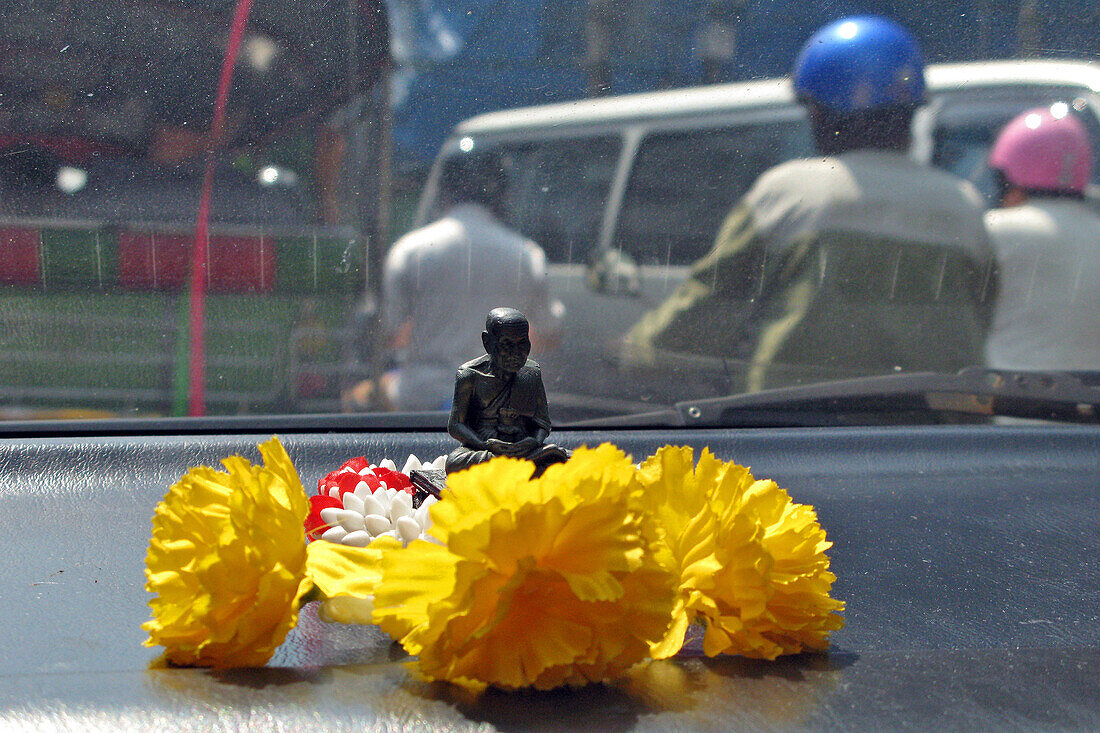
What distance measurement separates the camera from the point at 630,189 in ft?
6.41

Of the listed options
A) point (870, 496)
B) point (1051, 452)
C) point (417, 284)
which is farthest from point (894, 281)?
point (417, 284)

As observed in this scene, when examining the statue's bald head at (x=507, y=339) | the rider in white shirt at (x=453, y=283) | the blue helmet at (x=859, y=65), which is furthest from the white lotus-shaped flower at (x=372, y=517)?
the blue helmet at (x=859, y=65)

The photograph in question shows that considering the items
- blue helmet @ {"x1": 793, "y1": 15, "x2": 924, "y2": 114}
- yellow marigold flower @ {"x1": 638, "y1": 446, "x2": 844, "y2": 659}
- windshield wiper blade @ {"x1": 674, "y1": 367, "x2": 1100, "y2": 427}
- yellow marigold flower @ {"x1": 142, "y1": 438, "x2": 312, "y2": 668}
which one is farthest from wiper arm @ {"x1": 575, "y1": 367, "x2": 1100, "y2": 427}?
yellow marigold flower @ {"x1": 142, "y1": 438, "x2": 312, "y2": 668}

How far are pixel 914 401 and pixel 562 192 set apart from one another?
870mm

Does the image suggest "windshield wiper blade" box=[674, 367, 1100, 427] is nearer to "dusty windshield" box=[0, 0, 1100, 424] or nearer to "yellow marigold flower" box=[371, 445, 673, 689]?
"dusty windshield" box=[0, 0, 1100, 424]

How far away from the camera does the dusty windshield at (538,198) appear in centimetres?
181

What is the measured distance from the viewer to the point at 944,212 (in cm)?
204

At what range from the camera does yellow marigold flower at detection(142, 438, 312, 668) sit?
80cm

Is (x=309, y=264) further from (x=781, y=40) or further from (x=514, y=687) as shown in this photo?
(x=514, y=687)

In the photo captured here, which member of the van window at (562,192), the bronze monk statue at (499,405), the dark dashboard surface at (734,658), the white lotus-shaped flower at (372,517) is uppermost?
the van window at (562,192)

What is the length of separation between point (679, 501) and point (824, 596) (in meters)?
0.16

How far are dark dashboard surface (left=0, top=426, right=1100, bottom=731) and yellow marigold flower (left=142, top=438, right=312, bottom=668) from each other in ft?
0.13

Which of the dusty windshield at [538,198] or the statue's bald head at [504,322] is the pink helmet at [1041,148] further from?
the statue's bald head at [504,322]

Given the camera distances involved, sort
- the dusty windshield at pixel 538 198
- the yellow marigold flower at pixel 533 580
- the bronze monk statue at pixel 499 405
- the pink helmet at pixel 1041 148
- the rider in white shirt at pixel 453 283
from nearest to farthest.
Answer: the yellow marigold flower at pixel 533 580 → the bronze monk statue at pixel 499 405 → the dusty windshield at pixel 538 198 → the rider in white shirt at pixel 453 283 → the pink helmet at pixel 1041 148
